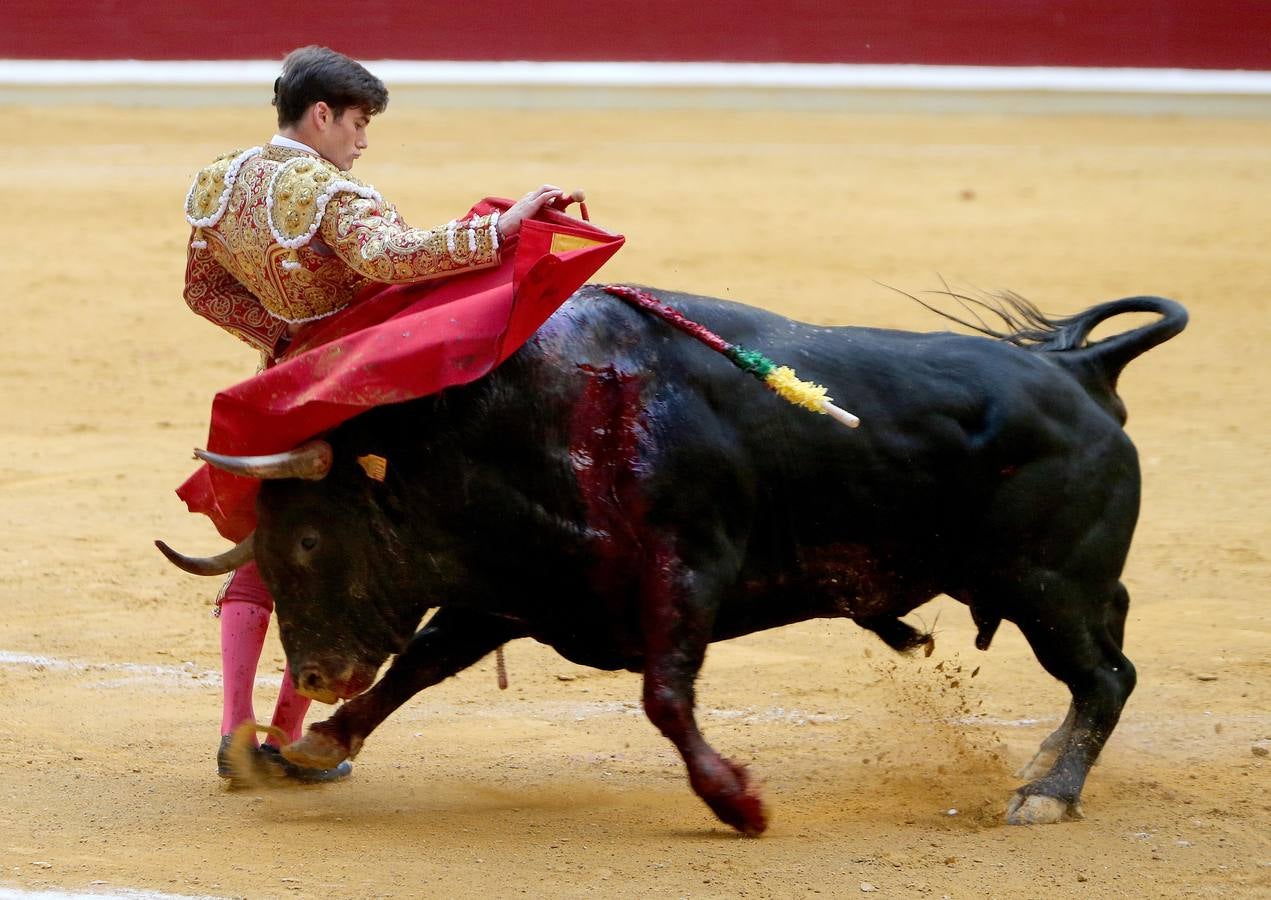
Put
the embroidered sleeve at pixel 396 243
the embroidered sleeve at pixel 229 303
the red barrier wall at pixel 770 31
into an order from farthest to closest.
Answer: the red barrier wall at pixel 770 31
the embroidered sleeve at pixel 229 303
the embroidered sleeve at pixel 396 243

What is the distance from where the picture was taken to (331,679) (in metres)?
3.36

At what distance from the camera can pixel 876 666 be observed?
14.4 feet

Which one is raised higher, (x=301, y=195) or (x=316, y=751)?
(x=301, y=195)

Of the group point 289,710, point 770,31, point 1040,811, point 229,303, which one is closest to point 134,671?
point 289,710

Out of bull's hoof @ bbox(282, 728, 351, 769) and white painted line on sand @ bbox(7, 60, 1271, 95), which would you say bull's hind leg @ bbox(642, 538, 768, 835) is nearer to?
bull's hoof @ bbox(282, 728, 351, 769)

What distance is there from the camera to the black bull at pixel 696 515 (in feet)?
10.5

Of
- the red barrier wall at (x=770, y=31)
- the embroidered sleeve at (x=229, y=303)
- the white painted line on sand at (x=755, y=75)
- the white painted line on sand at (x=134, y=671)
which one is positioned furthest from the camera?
the red barrier wall at (x=770, y=31)

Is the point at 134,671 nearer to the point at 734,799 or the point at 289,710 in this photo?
the point at 289,710

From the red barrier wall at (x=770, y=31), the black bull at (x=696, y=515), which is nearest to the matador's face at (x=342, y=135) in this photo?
the black bull at (x=696, y=515)

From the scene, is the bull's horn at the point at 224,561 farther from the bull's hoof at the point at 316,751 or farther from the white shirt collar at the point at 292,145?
the white shirt collar at the point at 292,145

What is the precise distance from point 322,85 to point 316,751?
3.88 feet

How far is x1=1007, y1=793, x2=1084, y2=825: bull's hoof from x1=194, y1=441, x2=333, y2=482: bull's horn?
1.36 m

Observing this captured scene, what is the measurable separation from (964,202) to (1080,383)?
749 cm

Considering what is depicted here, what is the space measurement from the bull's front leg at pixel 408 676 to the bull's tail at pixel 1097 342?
1.04 m
